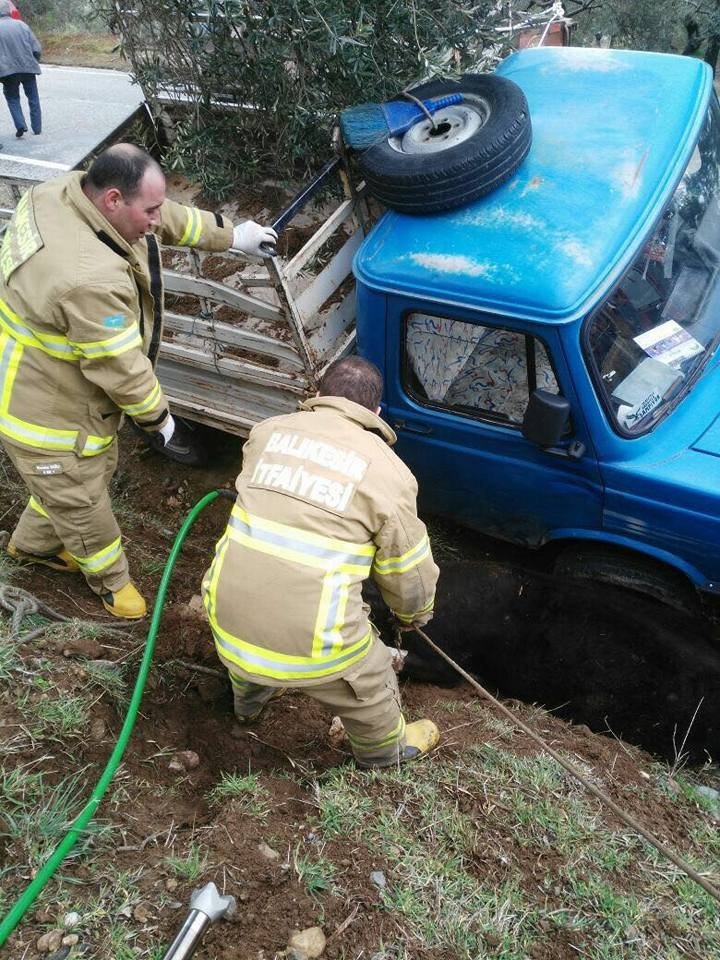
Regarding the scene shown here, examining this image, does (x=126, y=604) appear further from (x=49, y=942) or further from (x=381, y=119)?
(x=381, y=119)

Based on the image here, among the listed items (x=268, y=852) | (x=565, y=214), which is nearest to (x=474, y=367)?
(x=565, y=214)

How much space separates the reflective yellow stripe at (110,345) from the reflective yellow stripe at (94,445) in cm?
45

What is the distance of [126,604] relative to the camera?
3.62m

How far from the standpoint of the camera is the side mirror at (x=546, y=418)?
2840mm

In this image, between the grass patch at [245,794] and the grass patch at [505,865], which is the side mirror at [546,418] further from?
the grass patch at [245,794]

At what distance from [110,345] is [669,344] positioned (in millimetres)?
2155

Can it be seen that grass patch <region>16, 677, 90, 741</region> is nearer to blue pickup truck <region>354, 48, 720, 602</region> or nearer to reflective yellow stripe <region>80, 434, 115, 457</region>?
reflective yellow stripe <region>80, 434, 115, 457</region>

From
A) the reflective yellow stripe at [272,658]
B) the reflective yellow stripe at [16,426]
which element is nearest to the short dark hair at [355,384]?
the reflective yellow stripe at [272,658]

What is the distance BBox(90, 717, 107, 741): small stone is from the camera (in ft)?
9.04

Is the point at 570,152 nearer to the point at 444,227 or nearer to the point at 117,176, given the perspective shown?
the point at 444,227

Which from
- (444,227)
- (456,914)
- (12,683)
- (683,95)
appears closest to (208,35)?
(444,227)

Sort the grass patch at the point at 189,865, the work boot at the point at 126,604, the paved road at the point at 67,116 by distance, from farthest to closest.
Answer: the paved road at the point at 67,116 < the work boot at the point at 126,604 < the grass patch at the point at 189,865

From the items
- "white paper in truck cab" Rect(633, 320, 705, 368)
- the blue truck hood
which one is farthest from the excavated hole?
"white paper in truck cab" Rect(633, 320, 705, 368)

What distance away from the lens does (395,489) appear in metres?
2.37
